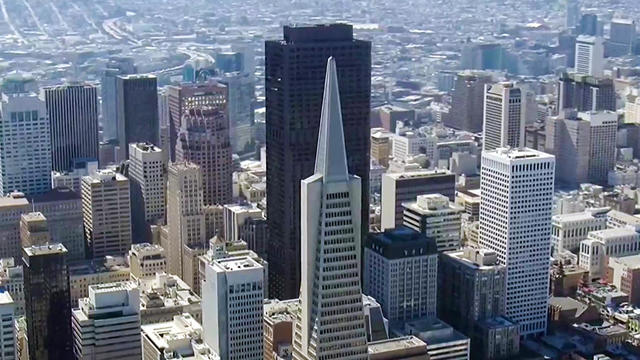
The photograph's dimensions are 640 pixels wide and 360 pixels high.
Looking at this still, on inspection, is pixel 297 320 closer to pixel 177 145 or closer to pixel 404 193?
pixel 404 193

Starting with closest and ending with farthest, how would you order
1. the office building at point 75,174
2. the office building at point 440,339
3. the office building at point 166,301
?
the office building at point 440,339
the office building at point 166,301
the office building at point 75,174

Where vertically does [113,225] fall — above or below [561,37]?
below

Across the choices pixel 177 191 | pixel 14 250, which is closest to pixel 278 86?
pixel 177 191

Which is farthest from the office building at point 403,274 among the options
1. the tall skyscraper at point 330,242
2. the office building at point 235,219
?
the tall skyscraper at point 330,242

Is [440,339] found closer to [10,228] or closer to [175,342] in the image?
[175,342]

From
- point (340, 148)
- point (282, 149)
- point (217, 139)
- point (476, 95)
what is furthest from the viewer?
point (476, 95)

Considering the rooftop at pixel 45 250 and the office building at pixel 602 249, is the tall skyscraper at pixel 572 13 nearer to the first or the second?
the office building at pixel 602 249

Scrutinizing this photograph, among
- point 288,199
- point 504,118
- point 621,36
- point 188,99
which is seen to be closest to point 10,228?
point 288,199
